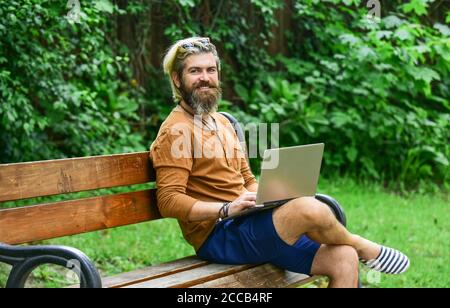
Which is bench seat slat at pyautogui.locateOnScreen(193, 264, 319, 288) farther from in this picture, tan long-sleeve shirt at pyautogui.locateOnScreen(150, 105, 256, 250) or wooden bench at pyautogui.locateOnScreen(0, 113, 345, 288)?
tan long-sleeve shirt at pyautogui.locateOnScreen(150, 105, 256, 250)

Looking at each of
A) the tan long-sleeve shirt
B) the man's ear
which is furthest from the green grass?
the man's ear

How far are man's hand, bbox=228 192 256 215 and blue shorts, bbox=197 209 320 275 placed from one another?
11 centimetres

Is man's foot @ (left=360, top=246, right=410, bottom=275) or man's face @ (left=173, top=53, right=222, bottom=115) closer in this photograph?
man's foot @ (left=360, top=246, right=410, bottom=275)

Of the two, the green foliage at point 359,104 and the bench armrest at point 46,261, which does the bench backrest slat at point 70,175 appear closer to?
the bench armrest at point 46,261

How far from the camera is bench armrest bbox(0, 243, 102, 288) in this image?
2.51m

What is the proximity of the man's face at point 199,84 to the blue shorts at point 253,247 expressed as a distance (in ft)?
1.80

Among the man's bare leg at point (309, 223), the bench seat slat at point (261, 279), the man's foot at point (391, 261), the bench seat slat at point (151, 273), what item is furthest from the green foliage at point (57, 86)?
the man's foot at point (391, 261)

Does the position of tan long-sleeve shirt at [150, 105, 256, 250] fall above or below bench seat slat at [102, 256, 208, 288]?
above

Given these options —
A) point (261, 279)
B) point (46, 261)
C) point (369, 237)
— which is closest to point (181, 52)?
point (261, 279)

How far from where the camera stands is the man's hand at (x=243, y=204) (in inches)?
124

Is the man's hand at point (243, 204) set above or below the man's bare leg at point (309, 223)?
above

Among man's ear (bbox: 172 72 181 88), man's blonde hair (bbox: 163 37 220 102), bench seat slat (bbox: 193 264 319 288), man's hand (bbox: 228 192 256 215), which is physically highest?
man's blonde hair (bbox: 163 37 220 102)

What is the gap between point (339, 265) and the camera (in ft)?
10.6
